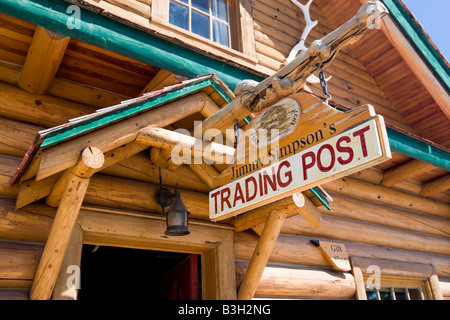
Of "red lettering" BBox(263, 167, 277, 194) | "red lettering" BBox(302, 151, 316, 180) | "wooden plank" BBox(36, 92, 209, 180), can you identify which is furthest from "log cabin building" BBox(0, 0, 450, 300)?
"red lettering" BBox(263, 167, 277, 194)

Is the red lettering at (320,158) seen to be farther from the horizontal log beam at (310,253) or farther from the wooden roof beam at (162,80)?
the horizontal log beam at (310,253)

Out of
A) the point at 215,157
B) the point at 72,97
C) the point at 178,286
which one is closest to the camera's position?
the point at 215,157

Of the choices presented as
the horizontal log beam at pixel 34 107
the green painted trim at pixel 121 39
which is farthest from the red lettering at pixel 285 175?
the horizontal log beam at pixel 34 107

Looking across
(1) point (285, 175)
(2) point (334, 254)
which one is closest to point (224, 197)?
(1) point (285, 175)

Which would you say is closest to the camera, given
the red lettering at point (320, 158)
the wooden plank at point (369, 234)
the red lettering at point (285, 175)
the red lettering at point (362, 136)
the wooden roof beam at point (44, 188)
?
the red lettering at point (362, 136)

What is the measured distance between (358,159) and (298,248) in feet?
9.10

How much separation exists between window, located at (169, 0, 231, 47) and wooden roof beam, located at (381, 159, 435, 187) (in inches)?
121

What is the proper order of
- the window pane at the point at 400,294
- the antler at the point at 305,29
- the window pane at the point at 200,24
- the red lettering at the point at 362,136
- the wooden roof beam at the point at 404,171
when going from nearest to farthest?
the red lettering at the point at 362,136, the window pane at the point at 200,24, the window pane at the point at 400,294, the wooden roof beam at the point at 404,171, the antler at the point at 305,29

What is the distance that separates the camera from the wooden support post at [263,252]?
346 centimetres

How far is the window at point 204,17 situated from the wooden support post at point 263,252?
2799mm
